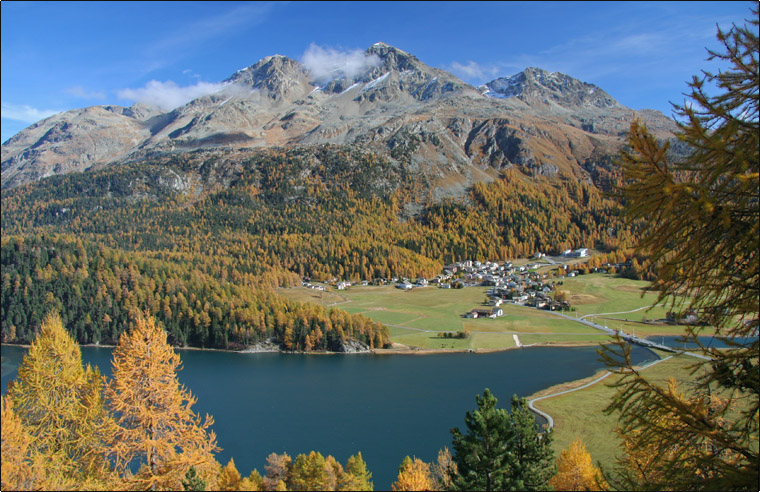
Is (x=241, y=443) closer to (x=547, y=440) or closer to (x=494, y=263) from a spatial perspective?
(x=547, y=440)

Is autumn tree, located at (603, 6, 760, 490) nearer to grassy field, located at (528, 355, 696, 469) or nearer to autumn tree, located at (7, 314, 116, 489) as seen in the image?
autumn tree, located at (7, 314, 116, 489)

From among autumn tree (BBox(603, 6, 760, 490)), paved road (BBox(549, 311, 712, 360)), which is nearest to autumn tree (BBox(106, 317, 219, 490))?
autumn tree (BBox(603, 6, 760, 490))

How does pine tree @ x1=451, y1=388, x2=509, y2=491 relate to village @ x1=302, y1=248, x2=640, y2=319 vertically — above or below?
below

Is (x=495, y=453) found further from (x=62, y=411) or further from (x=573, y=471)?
(x=62, y=411)

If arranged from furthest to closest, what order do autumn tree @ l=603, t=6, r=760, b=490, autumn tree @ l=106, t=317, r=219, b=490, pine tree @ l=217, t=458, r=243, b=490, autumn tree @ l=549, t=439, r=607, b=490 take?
1. pine tree @ l=217, t=458, r=243, b=490
2. autumn tree @ l=549, t=439, r=607, b=490
3. autumn tree @ l=106, t=317, r=219, b=490
4. autumn tree @ l=603, t=6, r=760, b=490

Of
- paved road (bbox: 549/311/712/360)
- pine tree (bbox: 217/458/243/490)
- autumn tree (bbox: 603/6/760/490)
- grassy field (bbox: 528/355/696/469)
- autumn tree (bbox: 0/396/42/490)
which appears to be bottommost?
grassy field (bbox: 528/355/696/469)

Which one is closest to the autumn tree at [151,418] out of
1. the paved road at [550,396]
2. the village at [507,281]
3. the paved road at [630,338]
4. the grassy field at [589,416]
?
the grassy field at [589,416]

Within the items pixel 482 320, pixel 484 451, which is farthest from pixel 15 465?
pixel 482 320

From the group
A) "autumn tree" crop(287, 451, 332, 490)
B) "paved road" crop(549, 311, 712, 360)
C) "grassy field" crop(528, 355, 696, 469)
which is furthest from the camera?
"paved road" crop(549, 311, 712, 360)
